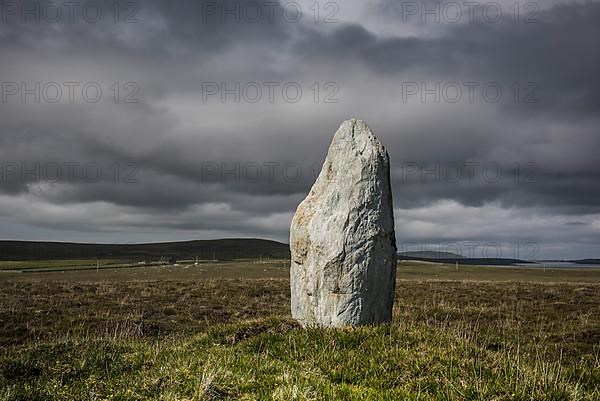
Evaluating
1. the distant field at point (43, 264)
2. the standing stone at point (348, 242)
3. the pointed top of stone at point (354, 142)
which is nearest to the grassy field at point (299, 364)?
the standing stone at point (348, 242)

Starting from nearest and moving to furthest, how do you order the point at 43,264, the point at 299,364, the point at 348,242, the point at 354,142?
the point at 299,364
the point at 348,242
the point at 354,142
the point at 43,264

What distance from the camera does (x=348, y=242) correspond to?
42.8 ft

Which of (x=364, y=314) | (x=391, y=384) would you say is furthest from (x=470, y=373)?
(x=364, y=314)

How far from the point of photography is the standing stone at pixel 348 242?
12.9m

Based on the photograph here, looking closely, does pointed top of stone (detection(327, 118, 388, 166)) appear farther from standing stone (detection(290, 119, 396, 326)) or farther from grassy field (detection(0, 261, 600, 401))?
grassy field (detection(0, 261, 600, 401))

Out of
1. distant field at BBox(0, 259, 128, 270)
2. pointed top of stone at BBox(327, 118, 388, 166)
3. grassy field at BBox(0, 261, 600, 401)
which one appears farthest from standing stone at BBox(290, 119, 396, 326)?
distant field at BBox(0, 259, 128, 270)

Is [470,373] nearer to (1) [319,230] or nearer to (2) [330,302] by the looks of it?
(2) [330,302]

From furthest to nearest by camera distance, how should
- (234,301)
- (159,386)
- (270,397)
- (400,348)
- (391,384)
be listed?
(234,301)
(400,348)
(391,384)
(159,386)
(270,397)

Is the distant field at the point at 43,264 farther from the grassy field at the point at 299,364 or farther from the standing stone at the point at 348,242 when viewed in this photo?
the standing stone at the point at 348,242

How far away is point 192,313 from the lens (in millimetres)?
24953

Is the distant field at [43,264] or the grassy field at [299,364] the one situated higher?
the grassy field at [299,364]

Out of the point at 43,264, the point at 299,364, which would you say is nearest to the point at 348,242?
the point at 299,364

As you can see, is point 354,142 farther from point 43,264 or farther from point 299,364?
point 43,264

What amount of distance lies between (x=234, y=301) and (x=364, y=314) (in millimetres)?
18207
